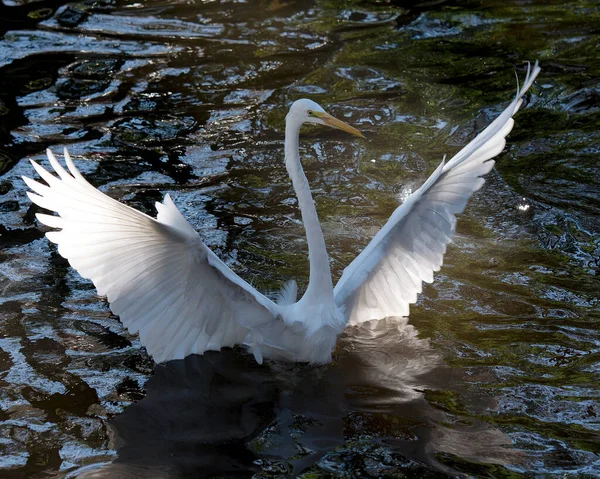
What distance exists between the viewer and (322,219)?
7.10 metres

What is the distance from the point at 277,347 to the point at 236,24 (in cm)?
705

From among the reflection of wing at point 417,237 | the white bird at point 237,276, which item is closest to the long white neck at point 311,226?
the white bird at point 237,276

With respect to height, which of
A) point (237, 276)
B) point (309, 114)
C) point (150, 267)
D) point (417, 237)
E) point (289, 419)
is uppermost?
point (309, 114)

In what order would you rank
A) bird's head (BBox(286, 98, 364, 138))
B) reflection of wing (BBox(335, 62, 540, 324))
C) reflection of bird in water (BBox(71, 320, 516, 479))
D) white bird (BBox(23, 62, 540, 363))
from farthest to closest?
1. reflection of wing (BBox(335, 62, 540, 324))
2. bird's head (BBox(286, 98, 364, 138))
3. white bird (BBox(23, 62, 540, 363))
4. reflection of bird in water (BBox(71, 320, 516, 479))

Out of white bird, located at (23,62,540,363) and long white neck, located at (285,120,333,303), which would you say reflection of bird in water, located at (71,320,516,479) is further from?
long white neck, located at (285,120,333,303)

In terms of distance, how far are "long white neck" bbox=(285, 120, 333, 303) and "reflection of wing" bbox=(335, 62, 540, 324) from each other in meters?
0.32

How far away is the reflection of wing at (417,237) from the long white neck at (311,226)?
0.32 meters

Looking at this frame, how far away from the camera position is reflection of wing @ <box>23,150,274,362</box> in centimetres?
446

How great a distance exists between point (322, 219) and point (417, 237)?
1.51 metres

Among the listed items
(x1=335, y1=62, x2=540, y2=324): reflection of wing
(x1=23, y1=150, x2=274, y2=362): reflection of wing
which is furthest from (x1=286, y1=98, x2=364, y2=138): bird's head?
(x1=23, y1=150, x2=274, y2=362): reflection of wing

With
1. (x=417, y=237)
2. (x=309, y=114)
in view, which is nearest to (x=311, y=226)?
(x=309, y=114)

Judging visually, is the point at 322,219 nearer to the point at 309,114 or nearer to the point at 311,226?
the point at 311,226

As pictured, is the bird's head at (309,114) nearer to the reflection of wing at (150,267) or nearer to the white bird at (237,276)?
the white bird at (237,276)

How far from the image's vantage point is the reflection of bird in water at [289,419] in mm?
4379
